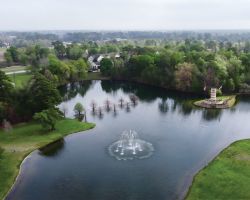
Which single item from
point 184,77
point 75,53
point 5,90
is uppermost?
point 75,53

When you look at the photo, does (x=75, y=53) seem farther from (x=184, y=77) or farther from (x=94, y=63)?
(x=184, y=77)

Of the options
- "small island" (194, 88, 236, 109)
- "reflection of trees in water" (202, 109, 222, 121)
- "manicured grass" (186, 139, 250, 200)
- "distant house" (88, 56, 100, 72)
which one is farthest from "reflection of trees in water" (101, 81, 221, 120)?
"distant house" (88, 56, 100, 72)

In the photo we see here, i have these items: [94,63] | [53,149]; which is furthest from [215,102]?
[94,63]

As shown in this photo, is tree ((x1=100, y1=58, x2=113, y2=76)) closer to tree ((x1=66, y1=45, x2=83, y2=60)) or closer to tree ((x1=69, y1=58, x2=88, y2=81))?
tree ((x1=69, y1=58, x2=88, y2=81))

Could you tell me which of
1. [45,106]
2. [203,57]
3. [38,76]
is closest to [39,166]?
[45,106]

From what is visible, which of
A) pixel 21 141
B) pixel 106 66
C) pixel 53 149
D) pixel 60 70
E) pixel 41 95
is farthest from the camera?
pixel 106 66

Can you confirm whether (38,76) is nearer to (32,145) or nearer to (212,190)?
(32,145)
